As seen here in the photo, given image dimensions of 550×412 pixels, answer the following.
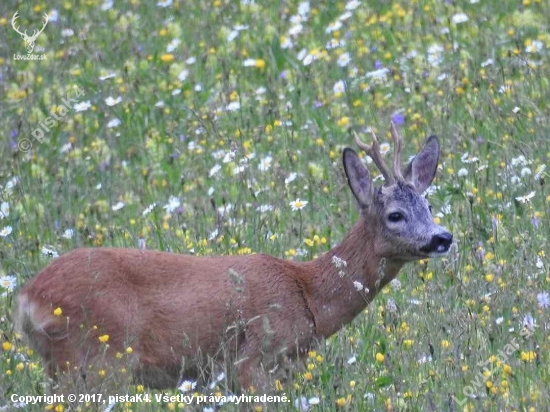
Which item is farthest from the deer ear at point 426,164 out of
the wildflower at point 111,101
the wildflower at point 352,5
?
the wildflower at point 352,5

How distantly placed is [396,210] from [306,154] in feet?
9.65

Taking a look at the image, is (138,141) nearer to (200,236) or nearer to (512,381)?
(200,236)

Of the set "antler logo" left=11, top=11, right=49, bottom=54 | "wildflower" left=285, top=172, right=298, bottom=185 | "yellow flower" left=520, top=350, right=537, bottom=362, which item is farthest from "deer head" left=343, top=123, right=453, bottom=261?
"antler logo" left=11, top=11, right=49, bottom=54

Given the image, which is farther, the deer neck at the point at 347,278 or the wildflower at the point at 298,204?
the wildflower at the point at 298,204

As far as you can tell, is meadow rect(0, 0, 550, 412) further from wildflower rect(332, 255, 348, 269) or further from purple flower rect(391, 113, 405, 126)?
wildflower rect(332, 255, 348, 269)

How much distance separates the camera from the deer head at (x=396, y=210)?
7723mm

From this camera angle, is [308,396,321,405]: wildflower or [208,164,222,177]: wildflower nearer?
[308,396,321,405]: wildflower

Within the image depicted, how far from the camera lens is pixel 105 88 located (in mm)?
12602

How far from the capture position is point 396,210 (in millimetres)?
7902

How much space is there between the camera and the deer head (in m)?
7.72

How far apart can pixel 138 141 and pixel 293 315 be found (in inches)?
183

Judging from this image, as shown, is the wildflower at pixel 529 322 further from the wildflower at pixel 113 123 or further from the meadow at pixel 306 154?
the wildflower at pixel 113 123

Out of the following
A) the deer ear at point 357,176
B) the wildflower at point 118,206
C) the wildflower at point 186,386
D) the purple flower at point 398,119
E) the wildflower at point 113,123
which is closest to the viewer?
the wildflower at point 186,386

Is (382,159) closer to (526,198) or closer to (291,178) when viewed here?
(526,198)
